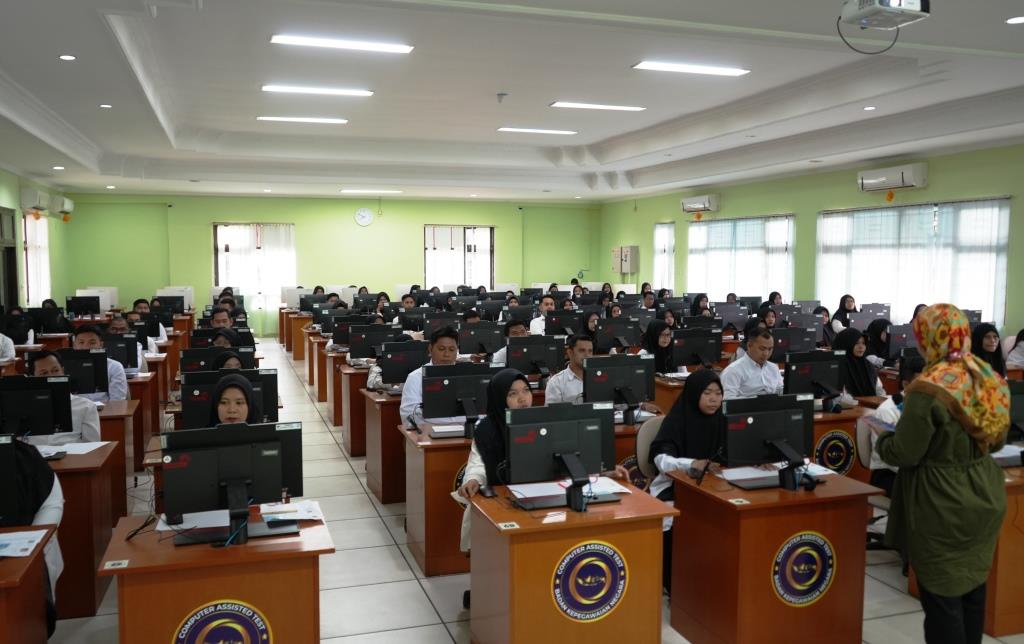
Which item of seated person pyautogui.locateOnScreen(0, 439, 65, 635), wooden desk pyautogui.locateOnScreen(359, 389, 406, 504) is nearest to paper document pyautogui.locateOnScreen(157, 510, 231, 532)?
seated person pyautogui.locateOnScreen(0, 439, 65, 635)

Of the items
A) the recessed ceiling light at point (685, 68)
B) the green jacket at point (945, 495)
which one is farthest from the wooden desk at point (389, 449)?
the recessed ceiling light at point (685, 68)

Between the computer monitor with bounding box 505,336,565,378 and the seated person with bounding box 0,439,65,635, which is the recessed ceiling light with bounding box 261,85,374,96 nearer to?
the computer monitor with bounding box 505,336,565,378

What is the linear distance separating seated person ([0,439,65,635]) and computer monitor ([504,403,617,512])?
1.94 metres

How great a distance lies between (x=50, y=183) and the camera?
15422mm

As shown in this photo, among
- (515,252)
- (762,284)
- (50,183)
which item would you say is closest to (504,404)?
(762,284)

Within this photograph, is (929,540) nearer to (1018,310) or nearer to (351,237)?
(1018,310)

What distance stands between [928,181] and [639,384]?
8035 mm

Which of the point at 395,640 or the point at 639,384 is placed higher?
the point at 639,384

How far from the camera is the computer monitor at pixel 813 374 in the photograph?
19.0 ft

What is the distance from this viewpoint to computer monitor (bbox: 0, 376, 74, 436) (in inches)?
179

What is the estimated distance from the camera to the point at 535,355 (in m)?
6.94

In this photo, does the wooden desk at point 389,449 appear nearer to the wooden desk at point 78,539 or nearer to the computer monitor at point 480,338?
the wooden desk at point 78,539

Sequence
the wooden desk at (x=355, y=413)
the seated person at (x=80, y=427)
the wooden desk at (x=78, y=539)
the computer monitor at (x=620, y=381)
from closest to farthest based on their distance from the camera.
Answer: the wooden desk at (x=78, y=539) < the seated person at (x=80, y=427) < the computer monitor at (x=620, y=381) < the wooden desk at (x=355, y=413)

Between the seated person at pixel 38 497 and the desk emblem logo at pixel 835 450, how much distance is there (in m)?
4.71
